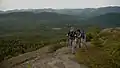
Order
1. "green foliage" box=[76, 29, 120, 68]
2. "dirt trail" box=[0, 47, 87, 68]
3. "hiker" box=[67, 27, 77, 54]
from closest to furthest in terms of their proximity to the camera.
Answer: "green foliage" box=[76, 29, 120, 68] < "dirt trail" box=[0, 47, 87, 68] < "hiker" box=[67, 27, 77, 54]

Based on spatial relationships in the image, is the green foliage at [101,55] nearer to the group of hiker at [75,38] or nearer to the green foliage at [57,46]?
the group of hiker at [75,38]

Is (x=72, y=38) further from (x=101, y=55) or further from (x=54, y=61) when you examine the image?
(x=101, y=55)

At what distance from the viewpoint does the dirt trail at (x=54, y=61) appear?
4266 millimetres

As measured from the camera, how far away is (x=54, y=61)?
448cm

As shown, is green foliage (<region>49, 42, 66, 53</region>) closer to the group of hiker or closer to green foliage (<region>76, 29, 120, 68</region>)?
the group of hiker

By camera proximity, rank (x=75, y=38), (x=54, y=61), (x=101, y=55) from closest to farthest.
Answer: (x=101, y=55) < (x=54, y=61) < (x=75, y=38)

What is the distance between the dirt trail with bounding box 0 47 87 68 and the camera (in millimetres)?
4266

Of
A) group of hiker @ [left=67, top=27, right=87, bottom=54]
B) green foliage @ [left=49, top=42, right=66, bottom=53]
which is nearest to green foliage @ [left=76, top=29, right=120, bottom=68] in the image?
group of hiker @ [left=67, top=27, right=87, bottom=54]

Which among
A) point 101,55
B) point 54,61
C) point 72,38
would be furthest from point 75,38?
point 101,55

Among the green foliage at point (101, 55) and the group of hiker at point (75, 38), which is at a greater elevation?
the group of hiker at point (75, 38)

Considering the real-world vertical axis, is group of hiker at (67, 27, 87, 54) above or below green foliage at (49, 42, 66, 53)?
above

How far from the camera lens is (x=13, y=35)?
18.0 feet

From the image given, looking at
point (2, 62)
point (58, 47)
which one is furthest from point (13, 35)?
point (58, 47)

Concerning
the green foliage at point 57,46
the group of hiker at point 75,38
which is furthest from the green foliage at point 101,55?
the green foliage at point 57,46
